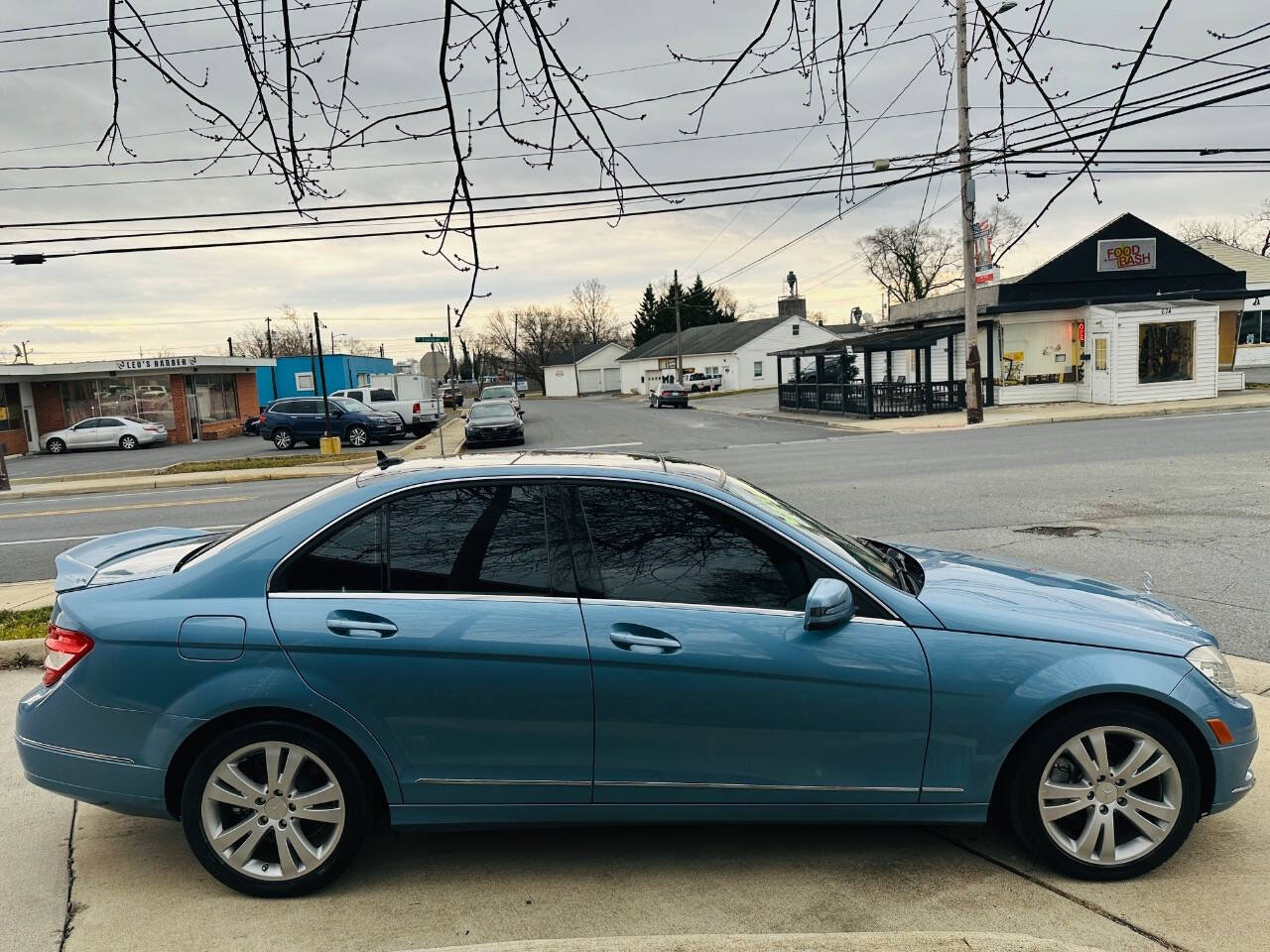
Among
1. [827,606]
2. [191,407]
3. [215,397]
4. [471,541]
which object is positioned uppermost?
[215,397]

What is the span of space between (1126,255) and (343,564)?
33399 mm

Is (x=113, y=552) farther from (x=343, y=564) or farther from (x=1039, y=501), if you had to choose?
(x=1039, y=501)

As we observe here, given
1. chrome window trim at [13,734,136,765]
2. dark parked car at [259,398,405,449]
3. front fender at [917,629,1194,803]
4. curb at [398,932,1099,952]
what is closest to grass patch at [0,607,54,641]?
chrome window trim at [13,734,136,765]

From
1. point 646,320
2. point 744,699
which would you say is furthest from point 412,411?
point 646,320

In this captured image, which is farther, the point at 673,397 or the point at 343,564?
the point at 673,397

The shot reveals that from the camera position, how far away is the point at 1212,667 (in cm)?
329

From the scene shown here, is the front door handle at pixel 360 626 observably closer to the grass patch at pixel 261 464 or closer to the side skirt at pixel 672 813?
the side skirt at pixel 672 813

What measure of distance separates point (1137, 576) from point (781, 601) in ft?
18.3

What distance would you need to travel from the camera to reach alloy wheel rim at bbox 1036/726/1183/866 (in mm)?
3180

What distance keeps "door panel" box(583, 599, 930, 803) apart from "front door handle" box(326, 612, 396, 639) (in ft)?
2.36

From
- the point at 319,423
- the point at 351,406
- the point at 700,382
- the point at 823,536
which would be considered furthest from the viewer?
the point at 700,382

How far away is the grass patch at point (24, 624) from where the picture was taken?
634 cm

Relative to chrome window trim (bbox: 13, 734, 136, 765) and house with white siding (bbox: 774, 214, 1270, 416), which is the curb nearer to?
chrome window trim (bbox: 13, 734, 136, 765)

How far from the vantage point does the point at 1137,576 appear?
7477 mm
